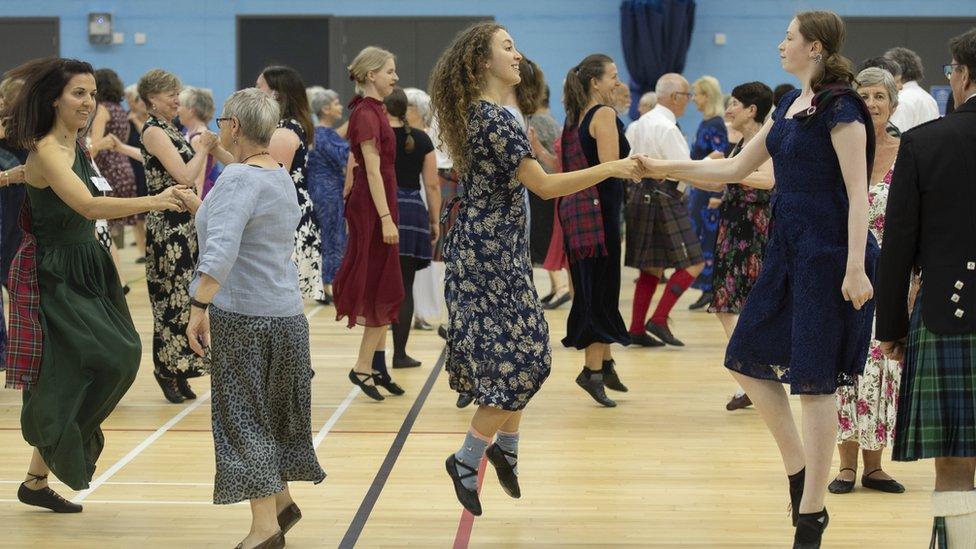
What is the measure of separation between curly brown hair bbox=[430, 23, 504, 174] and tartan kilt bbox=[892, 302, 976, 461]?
1491 millimetres

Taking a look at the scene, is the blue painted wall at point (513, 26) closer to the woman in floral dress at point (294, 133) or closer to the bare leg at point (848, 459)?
the woman in floral dress at point (294, 133)

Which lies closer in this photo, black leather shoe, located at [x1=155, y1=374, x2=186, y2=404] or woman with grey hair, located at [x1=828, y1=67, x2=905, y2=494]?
woman with grey hair, located at [x1=828, y1=67, x2=905, y2=494]

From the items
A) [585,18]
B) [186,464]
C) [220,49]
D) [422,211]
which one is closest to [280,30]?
[220,49]

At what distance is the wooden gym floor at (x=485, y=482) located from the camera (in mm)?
4199

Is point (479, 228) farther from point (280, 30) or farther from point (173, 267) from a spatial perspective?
point (280, 30)

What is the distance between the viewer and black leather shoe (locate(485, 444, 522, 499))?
433 cm

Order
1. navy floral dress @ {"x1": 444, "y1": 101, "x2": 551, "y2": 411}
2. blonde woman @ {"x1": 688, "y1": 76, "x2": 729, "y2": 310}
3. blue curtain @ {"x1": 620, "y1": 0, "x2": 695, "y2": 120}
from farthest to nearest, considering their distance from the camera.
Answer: blue curtain @ {"x1": 620, "y1": 0, "x2": 695, "y2": 120}, blonde woman @ {"x1": 688, "y1": 76, "x2": 729, "y2": 310}, navy floral dress @ {"x1": 444, "y1": 101, "x2": 551, "y2": 411}

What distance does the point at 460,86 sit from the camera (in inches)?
163

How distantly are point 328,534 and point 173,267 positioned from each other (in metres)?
2.25

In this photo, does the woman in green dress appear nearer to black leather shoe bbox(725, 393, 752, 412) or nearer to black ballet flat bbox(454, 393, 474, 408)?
black ballet flat bbox(454, 393, 474, 408)

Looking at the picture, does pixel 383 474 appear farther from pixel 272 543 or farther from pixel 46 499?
pixel 46 499

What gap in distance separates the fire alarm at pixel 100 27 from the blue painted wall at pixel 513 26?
0.35 feet

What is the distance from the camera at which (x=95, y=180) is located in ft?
15.1

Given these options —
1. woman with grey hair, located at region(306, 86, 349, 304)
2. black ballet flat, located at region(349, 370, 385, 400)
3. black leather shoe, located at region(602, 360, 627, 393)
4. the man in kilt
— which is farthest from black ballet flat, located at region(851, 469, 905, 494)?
woman with grey hair, located at region(306, 86, 349, 304)
